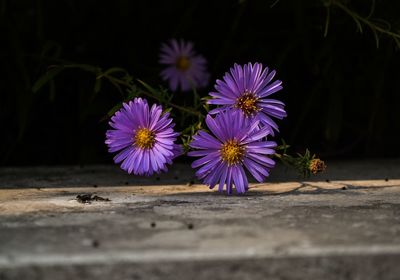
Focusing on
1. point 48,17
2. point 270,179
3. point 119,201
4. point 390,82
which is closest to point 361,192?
point 270,179

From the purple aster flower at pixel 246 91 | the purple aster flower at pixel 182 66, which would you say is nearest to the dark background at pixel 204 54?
the purple aster flower at pixel 182 66

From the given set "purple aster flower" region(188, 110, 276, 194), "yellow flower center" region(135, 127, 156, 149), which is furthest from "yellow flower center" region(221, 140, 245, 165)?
"yellow flower center" region(135, 127, 156, 149)

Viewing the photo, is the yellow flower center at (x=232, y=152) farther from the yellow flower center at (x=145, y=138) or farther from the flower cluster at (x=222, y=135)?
the yellow flower center at (x=145, y=138)

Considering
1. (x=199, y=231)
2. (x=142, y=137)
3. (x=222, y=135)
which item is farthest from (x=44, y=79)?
(x=199, y=231)

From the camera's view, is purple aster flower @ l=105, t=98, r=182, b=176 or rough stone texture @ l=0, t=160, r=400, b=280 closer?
rough stone texture @ l=0, t=160, r=400, b=280

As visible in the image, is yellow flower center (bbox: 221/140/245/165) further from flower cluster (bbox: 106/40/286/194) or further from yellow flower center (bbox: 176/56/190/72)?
yellow flower center (bbox: 176/56/190/72)

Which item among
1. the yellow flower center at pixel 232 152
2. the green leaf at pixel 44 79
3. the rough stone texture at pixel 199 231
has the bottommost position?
the rough stone texture at pixel 199 231

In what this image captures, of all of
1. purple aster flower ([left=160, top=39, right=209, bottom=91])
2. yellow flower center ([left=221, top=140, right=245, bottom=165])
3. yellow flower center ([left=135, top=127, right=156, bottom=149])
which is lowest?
yellow flower center ([left=221, top=140, right=245, bottom=165])

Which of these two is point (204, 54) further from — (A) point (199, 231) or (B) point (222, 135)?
(A) point (199, 231)
